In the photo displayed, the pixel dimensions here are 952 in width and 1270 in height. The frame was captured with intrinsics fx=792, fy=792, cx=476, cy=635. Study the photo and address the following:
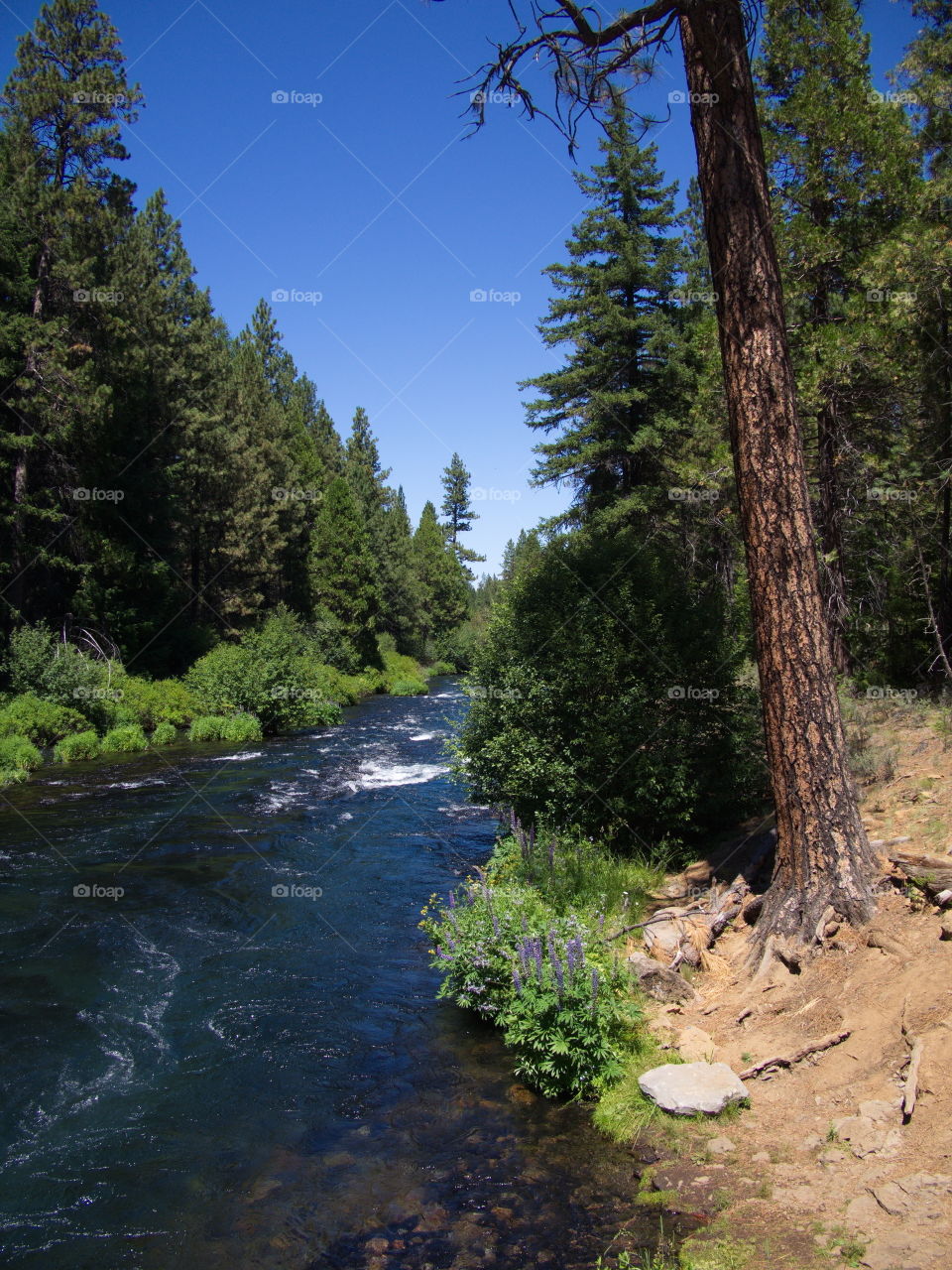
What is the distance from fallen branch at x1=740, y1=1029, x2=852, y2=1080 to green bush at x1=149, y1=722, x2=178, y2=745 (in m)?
20.6

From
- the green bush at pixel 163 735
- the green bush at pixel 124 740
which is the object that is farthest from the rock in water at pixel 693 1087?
the green bush at pixel 163 735

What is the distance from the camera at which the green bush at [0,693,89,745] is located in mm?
19391

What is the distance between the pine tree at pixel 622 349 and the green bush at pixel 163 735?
13232 mm

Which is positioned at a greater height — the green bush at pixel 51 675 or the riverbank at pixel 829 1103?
the green bush at pixel 51 675

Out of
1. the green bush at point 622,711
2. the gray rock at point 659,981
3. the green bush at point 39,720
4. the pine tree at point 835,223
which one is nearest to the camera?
the gray rock at point 659,981

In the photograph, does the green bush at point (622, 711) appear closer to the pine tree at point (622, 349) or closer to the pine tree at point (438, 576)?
the pine tree at point (622, 349)

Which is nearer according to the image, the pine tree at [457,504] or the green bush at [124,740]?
the green bush at [124,740]

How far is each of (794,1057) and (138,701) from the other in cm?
2240

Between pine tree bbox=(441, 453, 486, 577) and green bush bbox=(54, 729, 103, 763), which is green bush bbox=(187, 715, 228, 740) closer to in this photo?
green bush bbox=(54, 729, 103, 763)

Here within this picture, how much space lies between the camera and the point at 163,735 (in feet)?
75.6

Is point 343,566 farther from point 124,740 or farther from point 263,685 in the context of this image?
point 124,740

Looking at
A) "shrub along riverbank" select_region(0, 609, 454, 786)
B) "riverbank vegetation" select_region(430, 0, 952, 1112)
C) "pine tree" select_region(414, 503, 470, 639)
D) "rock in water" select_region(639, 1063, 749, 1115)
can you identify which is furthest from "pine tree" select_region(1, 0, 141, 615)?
"pine tree" select_region(414, 503, 470, 639)

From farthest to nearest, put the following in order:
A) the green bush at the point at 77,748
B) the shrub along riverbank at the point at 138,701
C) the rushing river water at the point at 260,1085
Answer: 1. the shrub along riverbank at the point at 138,701
2. the green bush at the point at 77,748
3. the rushing river water at the point at 260,1085

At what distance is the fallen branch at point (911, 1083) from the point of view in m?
4.25
